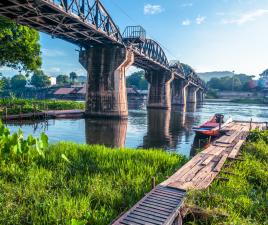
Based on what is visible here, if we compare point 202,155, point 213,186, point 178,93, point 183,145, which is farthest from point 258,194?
point 178,93

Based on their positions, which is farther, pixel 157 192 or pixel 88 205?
pixel 157 192

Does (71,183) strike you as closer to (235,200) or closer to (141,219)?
(141,219)

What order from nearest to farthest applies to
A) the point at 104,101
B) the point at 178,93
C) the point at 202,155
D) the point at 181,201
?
the point at 181,201
the point at 202,155
the point at 104,101
the point at 178,93

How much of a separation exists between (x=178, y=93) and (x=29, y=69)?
89022mm

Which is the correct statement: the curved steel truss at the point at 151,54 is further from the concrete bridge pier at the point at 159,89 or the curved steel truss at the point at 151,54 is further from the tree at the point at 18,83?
the tree at the point at 18,83

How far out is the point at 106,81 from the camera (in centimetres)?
4959

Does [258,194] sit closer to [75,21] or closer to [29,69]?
[75,21]

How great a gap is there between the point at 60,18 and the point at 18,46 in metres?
9.52

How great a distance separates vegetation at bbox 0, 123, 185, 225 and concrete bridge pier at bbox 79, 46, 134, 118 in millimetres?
34475

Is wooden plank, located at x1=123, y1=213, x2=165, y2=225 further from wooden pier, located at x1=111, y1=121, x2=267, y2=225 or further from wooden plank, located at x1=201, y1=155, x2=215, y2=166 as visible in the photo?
wooden plank, located at x1=201, y1=155, x2=215, y2=166

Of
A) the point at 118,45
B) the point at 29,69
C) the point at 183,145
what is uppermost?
the point at 118,45

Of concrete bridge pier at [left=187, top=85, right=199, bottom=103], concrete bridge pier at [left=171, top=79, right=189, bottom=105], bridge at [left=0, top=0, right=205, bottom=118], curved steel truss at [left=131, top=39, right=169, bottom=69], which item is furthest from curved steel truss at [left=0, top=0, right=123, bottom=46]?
concrete bridge pier at [left=187, top=85, right=199, bottom=103]

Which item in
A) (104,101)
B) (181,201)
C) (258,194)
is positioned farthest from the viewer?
(104,101)

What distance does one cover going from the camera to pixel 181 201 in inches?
304
